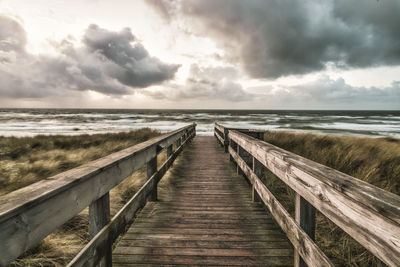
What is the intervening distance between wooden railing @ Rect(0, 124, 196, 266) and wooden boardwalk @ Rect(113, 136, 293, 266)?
1.57 ft

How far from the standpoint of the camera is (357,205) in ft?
3.38

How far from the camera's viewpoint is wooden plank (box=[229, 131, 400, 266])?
2.85 feet

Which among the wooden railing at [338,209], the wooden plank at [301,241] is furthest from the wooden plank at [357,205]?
the wooden plank at [301,241]

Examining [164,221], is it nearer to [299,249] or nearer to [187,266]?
[187,266]

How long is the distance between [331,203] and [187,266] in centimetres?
152

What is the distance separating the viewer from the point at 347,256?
2383 millimetres

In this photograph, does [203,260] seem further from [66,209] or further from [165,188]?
[165,188]

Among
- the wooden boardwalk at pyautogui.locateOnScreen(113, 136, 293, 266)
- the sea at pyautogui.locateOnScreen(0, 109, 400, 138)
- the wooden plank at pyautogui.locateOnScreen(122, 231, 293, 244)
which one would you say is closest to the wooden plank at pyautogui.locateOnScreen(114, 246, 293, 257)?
the wooden boardwalk at pyautogui.locateOnScreen(113, 136, 293, 266)

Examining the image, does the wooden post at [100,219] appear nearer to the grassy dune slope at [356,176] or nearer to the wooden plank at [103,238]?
the wooden plank at [103,238]

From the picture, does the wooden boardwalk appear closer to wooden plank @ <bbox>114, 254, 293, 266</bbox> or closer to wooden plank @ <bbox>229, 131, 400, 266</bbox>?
wooden plank @ <bbox>114, 254, 293, 266</bbox>

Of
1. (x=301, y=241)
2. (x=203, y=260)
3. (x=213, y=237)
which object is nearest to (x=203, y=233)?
(x=213, y=237)

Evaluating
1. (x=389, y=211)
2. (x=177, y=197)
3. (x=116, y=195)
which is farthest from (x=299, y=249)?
(x=116, y=195)

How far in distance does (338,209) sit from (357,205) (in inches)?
7.1

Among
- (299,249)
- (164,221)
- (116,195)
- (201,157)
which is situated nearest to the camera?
(299,249)
